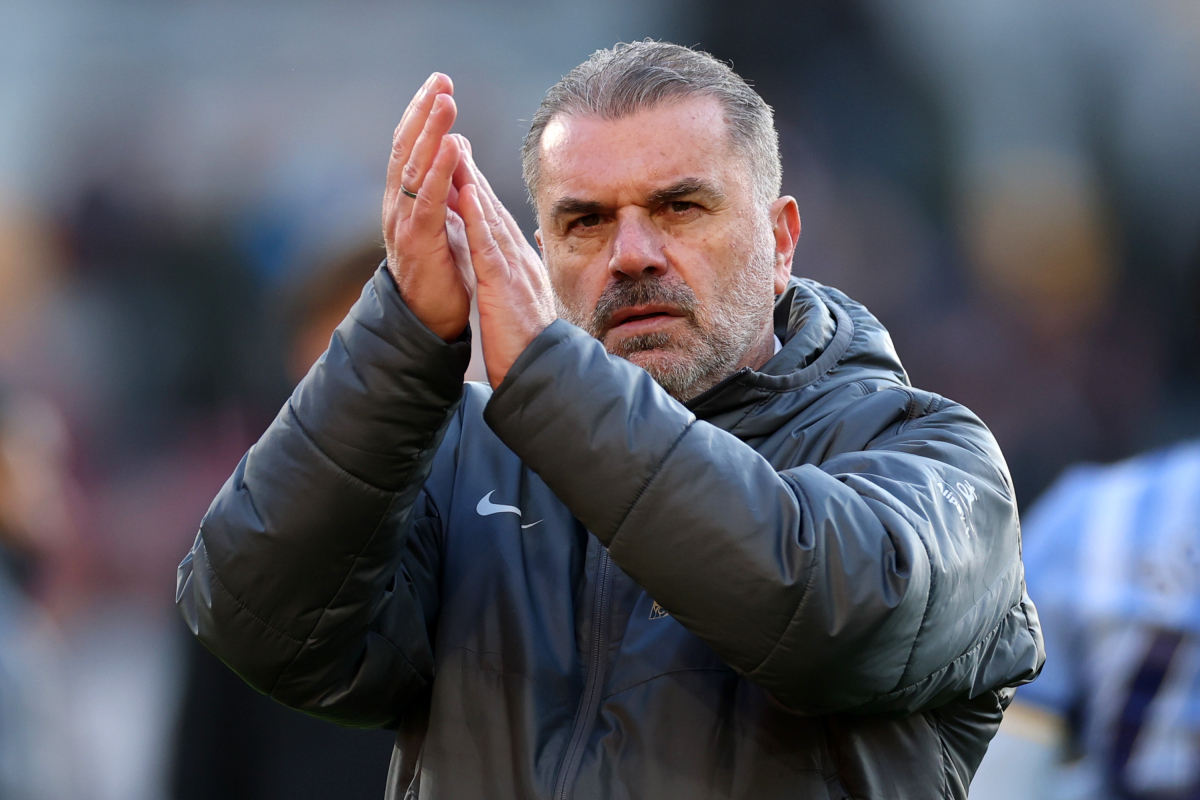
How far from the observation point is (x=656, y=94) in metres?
1.68

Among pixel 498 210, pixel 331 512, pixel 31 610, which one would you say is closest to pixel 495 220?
pixel 498 210

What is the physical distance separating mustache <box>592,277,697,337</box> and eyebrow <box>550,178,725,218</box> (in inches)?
4.4

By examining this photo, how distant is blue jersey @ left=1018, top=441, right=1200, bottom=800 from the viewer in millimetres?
2682

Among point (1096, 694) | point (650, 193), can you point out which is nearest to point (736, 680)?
A: point (650, 193)

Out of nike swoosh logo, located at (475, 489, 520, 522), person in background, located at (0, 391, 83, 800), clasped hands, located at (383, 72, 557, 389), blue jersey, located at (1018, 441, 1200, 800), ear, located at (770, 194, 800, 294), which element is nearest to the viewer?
clasped hands, located at (383, 72, 557, 389)

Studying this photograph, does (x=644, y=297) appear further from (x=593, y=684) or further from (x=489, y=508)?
(x=593, y=684)

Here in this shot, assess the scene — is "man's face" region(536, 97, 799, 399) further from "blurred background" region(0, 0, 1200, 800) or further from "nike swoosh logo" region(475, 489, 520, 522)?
"blurred background" region(0, 0, 1200, 800)

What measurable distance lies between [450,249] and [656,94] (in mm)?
548

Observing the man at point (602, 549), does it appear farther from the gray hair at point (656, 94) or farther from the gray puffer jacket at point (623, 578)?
the gray hair at point (656, 94)

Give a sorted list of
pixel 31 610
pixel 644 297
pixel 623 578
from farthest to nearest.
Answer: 1. pixel 31 610
2. pixel 644 297
3. pixel 623 578

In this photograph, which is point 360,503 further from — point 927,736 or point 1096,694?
point 1096,694

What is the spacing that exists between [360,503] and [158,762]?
2187 millimetres

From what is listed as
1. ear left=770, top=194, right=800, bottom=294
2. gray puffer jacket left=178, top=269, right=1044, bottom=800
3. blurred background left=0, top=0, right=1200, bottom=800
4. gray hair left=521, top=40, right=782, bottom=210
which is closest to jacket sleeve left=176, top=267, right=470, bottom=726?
gray puffer jacket left=178, top=269, right=1044, bottom=800

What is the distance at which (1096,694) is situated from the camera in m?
2.80
